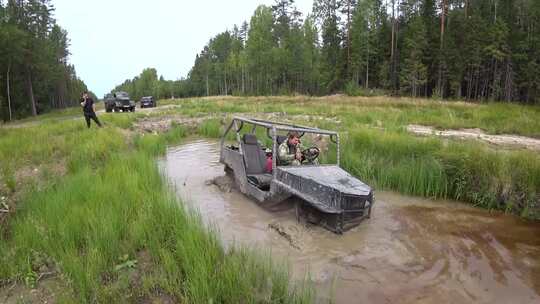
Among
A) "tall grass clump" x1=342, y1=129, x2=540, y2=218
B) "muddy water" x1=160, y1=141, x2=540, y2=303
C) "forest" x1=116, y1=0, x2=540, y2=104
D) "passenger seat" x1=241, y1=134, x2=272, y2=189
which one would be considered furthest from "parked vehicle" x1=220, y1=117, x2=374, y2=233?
"forest" x1=116, y1=0, x2=540, y2=104

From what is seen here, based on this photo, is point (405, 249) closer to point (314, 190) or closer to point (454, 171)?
point (314, 190)

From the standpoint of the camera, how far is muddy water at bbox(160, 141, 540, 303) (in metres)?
4.09

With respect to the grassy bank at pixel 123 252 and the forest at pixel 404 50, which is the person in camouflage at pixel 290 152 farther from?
the forest at pixel 404 50

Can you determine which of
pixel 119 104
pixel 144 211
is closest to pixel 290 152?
pixel 144 211

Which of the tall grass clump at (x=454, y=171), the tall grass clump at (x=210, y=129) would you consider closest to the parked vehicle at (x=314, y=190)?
the tall grass clump at (x=454, y=171)

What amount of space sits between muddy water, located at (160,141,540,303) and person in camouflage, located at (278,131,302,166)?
36.0 inches

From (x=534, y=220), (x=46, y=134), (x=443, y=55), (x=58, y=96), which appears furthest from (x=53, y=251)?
(x=58, y=96)

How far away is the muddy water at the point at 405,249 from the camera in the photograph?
4.09 metres

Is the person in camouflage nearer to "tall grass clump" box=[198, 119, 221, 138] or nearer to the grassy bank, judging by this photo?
the grassy bank

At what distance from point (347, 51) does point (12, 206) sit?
43.2 metres

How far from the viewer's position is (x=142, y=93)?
109 metres

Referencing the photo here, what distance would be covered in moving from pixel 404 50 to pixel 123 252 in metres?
41.3

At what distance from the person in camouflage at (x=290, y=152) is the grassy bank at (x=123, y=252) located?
2.35 metres

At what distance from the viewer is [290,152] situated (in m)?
6.86
